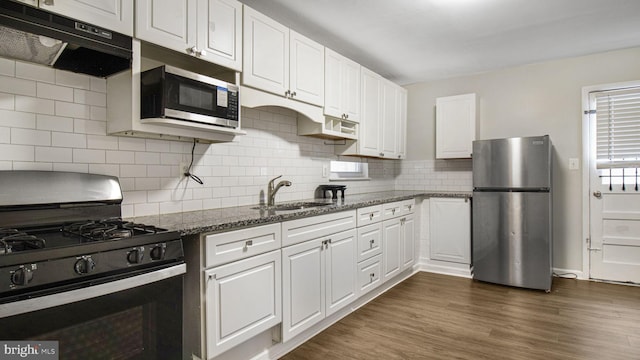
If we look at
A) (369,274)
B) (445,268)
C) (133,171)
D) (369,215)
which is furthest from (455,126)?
(133,171)

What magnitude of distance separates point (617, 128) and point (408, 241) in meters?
2.50

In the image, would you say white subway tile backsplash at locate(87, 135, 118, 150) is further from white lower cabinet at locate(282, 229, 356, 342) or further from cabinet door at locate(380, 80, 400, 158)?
cabinet door at locate(380, 80, 400, 158)

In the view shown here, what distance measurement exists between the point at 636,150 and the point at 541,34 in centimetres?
167

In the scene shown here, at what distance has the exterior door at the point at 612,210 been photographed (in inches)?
145

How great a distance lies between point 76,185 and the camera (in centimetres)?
174

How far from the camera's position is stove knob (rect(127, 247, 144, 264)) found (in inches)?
54.2

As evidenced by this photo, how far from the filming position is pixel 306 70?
287cm

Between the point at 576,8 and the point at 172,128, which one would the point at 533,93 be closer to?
the point at 576,8

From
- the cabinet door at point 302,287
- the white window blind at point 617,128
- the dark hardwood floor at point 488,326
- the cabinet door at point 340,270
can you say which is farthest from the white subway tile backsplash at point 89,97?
the white window blind at point 617,128

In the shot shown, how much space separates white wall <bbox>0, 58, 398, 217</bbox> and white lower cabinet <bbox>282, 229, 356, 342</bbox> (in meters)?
0.66

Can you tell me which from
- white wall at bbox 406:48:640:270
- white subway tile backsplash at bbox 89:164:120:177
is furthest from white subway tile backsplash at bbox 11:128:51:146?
white wall at bbox 406:48:640:270

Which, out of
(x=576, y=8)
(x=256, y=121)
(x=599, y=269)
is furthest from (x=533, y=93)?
(x=256, y=121)

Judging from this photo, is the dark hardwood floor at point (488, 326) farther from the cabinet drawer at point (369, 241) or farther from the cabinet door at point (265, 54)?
the cabinet door at point (265, 54)

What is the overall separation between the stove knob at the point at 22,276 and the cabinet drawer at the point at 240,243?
0.73 metres
